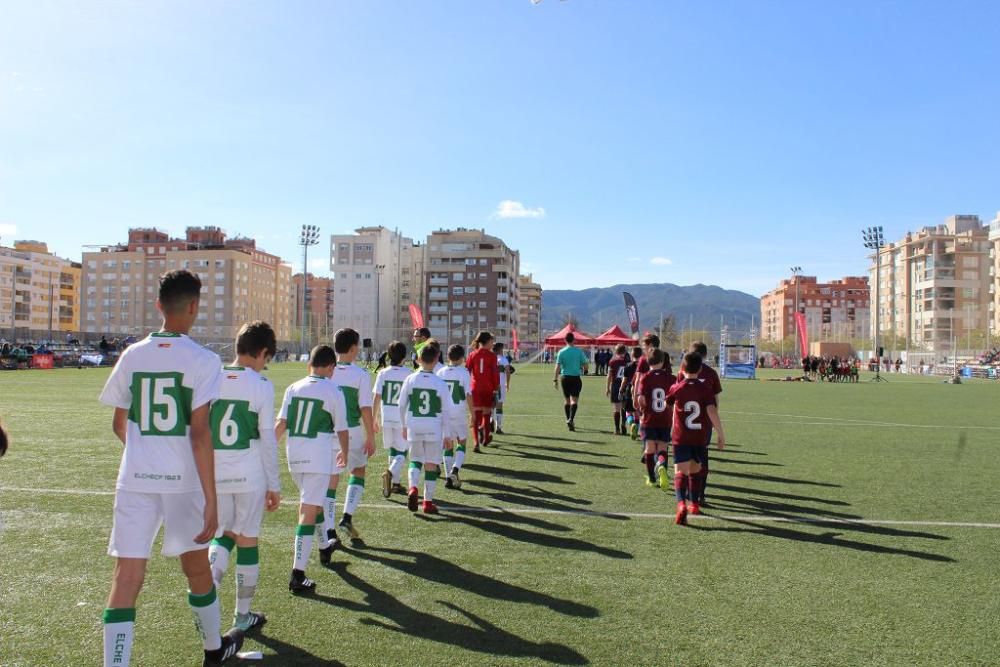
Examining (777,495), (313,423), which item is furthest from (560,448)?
(313,423)

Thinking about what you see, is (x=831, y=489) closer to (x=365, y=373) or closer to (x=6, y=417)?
(x=365, y=373)

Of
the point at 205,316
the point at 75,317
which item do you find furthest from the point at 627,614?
the point at 75,317

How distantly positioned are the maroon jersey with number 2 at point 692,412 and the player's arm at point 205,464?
17.0ft

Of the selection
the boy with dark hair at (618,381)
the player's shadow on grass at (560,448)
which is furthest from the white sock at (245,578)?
the boy with dark hair at (618,381)

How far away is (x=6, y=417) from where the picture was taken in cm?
1566

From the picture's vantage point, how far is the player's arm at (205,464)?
3.32m

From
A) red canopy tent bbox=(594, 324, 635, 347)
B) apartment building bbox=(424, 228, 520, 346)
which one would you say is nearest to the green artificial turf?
red canopy tent bbox=(594, 324, 635, 347)

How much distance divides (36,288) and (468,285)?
65.6m

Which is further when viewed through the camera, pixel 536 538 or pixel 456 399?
pixel 456 399

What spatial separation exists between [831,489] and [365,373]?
616 cm

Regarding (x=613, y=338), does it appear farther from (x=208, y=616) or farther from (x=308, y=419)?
(x=208, y=616)

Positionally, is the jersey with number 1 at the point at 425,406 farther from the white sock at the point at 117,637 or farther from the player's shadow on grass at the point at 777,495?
the white sock at the point at 117,637

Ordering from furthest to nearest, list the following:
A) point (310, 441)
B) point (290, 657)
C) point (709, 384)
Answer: point (709, 384)
point (310, 441)
point (290, 657)

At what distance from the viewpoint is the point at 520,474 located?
1002cm
